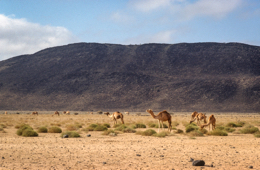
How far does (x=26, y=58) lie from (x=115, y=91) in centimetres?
5326

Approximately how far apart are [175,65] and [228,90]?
27556 millimetres

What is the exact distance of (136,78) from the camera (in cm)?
9550

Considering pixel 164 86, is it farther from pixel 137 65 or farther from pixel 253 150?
pixel 253 150

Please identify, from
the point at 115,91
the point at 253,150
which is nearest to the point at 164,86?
the point at 115,91

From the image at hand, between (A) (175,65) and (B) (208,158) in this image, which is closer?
(B) (208,158)

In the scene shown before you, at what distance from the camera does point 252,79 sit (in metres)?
84.1

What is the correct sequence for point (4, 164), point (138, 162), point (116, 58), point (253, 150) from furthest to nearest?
point (116, 58)
point (253, 150)
point (138, 162)
point (4, 164)

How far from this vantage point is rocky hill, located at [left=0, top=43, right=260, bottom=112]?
7969 centimetres

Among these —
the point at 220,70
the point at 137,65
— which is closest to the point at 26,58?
the point at 137,65

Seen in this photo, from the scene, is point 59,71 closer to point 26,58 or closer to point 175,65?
point 26,58

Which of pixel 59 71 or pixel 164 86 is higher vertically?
pixel 59 71

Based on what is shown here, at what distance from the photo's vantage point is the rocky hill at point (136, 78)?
7969 centimetres

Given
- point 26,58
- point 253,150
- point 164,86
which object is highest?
point 26,58

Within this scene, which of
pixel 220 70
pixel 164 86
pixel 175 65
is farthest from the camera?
pixel 175 65
